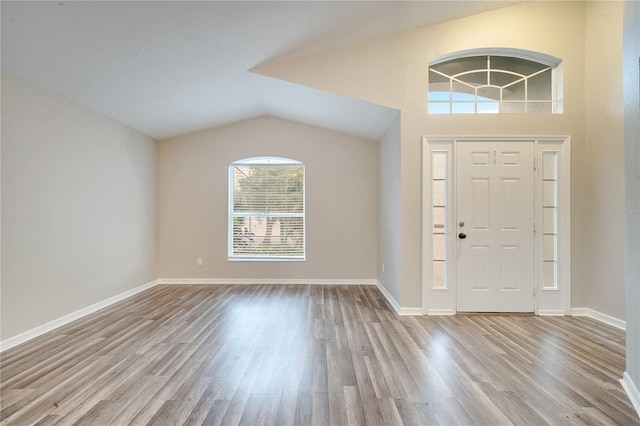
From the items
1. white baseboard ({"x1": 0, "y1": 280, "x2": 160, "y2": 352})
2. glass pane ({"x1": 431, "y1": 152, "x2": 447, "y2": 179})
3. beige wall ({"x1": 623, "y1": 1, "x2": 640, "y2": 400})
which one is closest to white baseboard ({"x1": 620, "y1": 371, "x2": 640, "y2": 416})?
beige wall ({"x1": 623, "y1": 1, "x2": 640, "y2": 400})

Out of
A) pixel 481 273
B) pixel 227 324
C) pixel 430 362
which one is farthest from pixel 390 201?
pixel 227 324

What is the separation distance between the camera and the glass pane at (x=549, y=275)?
12.3 feet

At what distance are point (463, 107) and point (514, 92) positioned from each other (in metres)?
0.68

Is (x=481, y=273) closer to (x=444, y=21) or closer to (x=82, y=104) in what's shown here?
(x=444, y=21)

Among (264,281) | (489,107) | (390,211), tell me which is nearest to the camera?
(489,107)

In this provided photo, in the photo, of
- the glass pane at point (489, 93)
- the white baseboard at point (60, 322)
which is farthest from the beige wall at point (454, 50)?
the white baseboard at point (60, 322)

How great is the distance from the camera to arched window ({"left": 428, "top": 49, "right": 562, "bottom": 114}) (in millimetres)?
3822

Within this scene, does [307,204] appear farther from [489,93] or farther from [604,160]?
[604,160]

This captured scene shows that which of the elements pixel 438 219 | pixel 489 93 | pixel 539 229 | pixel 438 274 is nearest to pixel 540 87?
pixel 489 93

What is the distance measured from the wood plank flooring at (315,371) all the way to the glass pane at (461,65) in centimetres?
306

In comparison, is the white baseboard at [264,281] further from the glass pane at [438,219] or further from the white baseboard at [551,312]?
the white baseboard at [551,312]

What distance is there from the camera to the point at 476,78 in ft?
12.7

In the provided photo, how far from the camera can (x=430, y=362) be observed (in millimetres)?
2457

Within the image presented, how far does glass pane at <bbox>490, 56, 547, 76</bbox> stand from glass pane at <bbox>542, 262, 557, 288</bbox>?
95.4 inches
